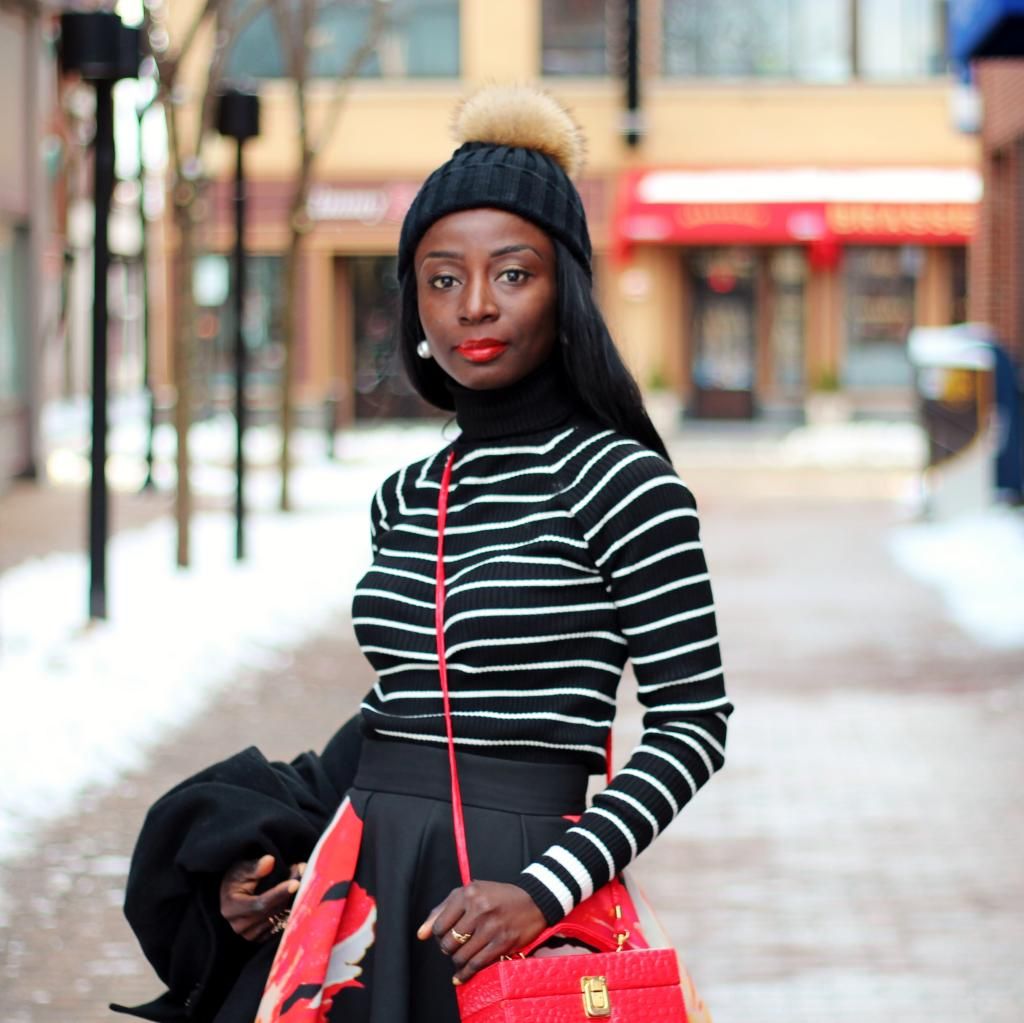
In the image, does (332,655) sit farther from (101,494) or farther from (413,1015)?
(413,1015)

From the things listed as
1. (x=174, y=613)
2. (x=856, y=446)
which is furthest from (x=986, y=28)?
(x=856, y=446)

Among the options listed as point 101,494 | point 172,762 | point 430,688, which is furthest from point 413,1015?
point 101,494

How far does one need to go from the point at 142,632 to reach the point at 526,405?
833cm

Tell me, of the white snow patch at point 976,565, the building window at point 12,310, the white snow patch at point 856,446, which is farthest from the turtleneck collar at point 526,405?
the building window at point 12,310

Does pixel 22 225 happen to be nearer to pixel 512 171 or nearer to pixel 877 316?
pixel 877 316

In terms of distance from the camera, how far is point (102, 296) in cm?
1081

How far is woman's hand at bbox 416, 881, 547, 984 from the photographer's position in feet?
7.59

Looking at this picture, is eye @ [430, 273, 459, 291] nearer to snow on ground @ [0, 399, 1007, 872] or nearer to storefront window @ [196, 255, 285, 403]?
snow on ground @ [0, 399, 1007, 872]

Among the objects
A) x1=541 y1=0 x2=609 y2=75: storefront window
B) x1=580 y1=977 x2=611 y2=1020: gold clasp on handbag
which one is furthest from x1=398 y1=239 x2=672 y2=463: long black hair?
x1=541 y1=0 x2=609 y2=75: storefront window

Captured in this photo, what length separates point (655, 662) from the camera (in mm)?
2449

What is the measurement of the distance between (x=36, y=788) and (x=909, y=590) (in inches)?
287

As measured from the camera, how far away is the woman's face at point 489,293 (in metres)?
2.54

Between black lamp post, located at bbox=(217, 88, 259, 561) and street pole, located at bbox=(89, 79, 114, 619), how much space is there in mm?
2872

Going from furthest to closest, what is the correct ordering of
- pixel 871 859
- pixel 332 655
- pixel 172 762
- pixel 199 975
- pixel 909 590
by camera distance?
pixel 909 590 → pixel 332 655 → pixel 172 762 → pixel 871 859 → pixel 199 975
